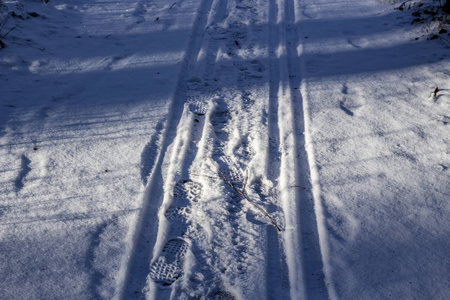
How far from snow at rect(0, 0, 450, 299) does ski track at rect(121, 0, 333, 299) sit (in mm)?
13

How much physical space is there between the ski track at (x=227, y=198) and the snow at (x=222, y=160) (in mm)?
13

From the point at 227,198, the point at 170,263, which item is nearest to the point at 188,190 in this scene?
the point at 227,198

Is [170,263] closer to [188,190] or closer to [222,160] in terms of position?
[188,190]

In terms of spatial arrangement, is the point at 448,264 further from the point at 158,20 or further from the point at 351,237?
the point at 158,20

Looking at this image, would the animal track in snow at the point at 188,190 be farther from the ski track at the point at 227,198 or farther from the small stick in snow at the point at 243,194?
the small stick in snow at the point at 243,194

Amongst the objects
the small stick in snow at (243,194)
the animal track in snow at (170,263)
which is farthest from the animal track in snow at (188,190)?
the animal track in snow at (170,263)

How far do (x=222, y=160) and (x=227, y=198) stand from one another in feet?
1.56

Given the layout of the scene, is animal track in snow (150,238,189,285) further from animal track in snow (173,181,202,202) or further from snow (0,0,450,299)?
animal track in snow (173,181,202,202)

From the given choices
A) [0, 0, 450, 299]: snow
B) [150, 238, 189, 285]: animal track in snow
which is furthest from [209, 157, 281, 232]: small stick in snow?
[150, 238, 189, 285]: animal track in snow

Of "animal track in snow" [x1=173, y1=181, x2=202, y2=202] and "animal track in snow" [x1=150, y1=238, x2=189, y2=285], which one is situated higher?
"animal track in snow" [x1=173, y1=181, x2=202, y2=202]

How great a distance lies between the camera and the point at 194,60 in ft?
15.8

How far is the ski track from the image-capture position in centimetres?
240

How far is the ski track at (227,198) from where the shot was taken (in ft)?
7.87

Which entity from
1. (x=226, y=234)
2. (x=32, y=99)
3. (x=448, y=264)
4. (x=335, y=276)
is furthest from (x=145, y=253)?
(x=32, y=99)
